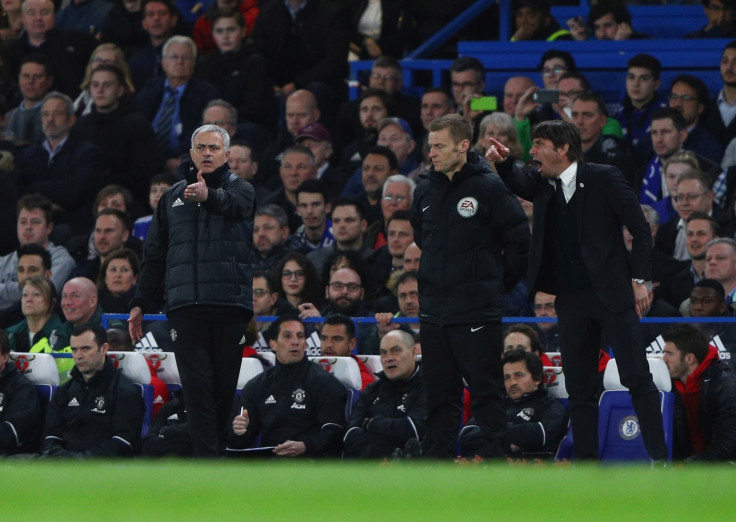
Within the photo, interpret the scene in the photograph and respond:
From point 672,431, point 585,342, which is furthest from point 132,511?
point 672,431

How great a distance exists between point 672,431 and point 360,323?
2.82 meters

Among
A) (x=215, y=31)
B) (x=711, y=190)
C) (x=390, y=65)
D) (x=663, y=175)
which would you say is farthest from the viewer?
(x=215, y=31)

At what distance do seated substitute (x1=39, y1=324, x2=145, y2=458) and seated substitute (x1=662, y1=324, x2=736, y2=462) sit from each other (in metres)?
3.93

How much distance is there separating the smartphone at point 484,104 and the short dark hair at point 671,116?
5.57 feet

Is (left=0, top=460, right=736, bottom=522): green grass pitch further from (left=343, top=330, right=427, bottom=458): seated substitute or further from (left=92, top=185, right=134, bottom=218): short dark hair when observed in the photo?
(left=92, top=185, right=134, bottom=218): short dark hair

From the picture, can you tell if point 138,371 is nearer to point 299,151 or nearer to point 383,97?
point 299,151

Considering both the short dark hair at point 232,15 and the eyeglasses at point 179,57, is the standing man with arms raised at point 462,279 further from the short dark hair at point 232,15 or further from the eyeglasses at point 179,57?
the short dark hair at point 232,15

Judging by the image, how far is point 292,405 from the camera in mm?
10719

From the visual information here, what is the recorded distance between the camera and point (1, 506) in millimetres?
3658

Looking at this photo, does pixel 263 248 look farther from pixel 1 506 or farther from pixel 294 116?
pixel 1 506

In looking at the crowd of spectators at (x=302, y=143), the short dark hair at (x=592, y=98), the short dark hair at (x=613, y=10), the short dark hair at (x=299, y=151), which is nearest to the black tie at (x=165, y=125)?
the crowd of spectators at (x=302, y=143)

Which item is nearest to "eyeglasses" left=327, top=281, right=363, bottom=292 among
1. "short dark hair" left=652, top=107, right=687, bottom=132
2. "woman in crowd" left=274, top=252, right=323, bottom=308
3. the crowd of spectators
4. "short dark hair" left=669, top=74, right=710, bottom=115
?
the crowd of spectators

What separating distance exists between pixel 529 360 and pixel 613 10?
263 inches

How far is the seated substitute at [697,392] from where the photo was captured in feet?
31.9
